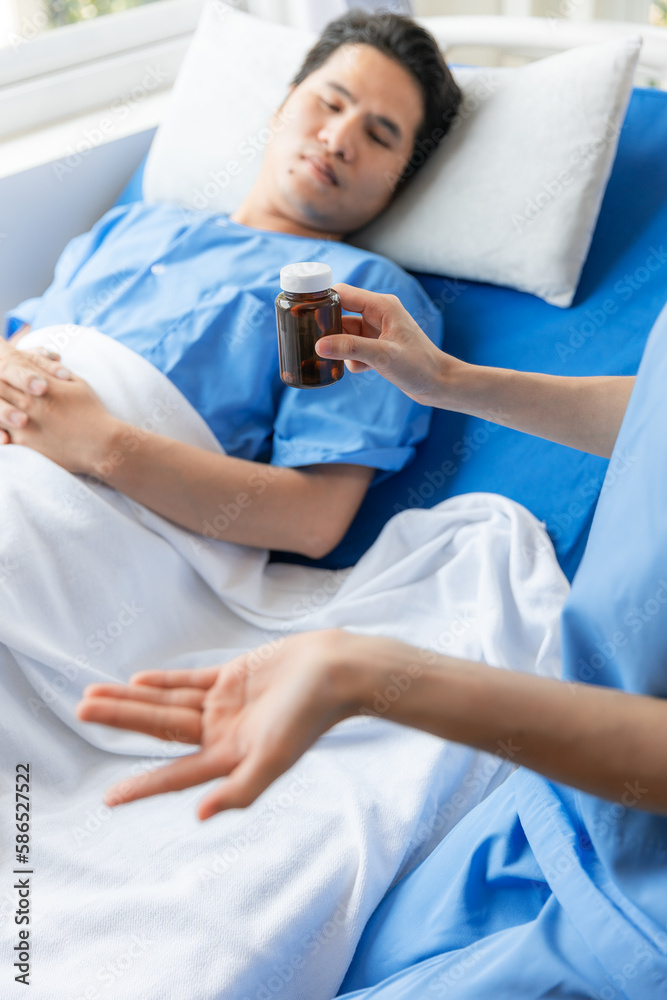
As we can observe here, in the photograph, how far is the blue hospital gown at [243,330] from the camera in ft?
4.24

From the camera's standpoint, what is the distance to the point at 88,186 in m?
1.93

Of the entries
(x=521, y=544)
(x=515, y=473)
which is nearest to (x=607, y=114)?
(x=515, y=473)

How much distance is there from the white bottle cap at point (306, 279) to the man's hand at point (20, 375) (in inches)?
20.0

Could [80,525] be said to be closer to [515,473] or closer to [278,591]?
[278,591]

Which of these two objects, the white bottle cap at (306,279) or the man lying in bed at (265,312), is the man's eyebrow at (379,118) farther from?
the white bottle cap at (306,279)

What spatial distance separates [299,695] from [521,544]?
0.73 metres

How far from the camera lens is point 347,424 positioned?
128 centimetres

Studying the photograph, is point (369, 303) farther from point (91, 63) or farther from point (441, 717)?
point (91, 63)

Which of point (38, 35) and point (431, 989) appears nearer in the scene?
point (431, 989)

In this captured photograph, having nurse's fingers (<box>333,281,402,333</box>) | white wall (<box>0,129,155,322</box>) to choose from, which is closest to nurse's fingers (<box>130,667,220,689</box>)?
nurse's fingers (<box>333,281,402,333</box>)
